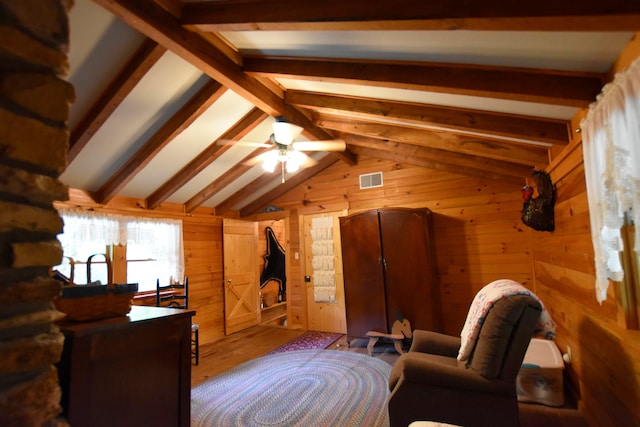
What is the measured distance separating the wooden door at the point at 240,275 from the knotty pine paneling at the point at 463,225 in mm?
2361

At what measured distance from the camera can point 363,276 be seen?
4.18 meters

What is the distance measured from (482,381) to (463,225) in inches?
112

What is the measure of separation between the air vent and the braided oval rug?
2511 millimetres

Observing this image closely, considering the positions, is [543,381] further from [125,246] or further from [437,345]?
[125,246]

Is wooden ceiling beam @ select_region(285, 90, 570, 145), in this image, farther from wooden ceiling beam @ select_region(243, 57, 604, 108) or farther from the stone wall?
the stone wall

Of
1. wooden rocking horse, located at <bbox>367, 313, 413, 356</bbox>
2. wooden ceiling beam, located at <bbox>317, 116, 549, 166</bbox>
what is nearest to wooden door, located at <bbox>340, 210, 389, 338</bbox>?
wooden rocking horse, located at <bbox>367, 313, 413, 356</bbox>

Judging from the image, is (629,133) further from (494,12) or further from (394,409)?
(394,409)

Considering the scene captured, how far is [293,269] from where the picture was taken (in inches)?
220

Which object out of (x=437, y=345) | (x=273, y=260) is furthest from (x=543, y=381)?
(x=273, y=260)

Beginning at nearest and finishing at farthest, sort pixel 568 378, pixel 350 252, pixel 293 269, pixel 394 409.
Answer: pixel 394 409
pixel 568 378
pixel 350 252
pixel 293 269

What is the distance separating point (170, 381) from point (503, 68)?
2424 mm

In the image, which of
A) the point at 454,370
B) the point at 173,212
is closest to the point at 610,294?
the point at 454,370

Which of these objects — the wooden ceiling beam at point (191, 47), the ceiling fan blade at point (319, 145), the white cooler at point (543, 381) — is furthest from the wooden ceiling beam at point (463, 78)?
the white cooler at point (543, 381)

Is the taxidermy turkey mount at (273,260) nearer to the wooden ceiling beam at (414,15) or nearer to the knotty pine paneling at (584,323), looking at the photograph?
the knotty pine paneling at (584,323)
